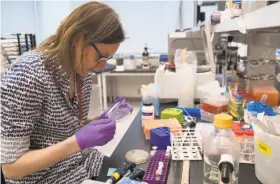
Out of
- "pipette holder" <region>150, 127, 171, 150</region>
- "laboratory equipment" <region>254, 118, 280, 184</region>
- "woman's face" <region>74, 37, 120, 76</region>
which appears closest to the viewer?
"laboratory equipment" <region>254, 118, 280, 184</region>

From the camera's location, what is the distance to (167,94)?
189 centimetres

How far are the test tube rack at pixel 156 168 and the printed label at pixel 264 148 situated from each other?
33 centimetres

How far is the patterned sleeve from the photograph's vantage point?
85 centimetres

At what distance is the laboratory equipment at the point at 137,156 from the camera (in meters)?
1.03

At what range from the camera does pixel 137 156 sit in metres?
1.06

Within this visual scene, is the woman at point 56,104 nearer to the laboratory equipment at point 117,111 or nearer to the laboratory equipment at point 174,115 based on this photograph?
the laboratory equipment at point 117,111

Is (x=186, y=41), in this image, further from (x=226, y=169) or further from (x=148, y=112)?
(x=226, y=169)

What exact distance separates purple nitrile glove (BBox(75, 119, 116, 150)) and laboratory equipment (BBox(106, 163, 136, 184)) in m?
0.14

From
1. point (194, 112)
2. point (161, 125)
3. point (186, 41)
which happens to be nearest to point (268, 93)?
point (194, 112)

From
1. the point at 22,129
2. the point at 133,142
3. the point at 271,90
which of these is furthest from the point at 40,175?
the point at 271,90

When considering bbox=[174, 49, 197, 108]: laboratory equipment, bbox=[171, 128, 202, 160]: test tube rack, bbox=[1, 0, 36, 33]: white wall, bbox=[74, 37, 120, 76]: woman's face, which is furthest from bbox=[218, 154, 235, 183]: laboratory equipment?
bbox=[1, 0, 36, 33]: white wall

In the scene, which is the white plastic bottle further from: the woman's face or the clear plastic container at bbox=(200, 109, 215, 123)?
the woman's face

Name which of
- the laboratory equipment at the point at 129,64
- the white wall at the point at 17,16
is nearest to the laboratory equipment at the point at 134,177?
the laboratory equipment at the point at 129,64

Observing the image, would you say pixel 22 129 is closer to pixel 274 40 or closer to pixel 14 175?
pixel 14 175
